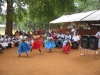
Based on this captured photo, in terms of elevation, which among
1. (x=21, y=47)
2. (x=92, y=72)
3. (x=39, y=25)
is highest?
(x=39, y=25)

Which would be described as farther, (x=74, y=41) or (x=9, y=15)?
(x=9, y=15)

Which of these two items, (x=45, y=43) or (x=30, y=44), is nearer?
(x=45, y=43)

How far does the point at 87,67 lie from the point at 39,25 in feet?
97.5

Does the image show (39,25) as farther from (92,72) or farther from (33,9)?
(92,72)

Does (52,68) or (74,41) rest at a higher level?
(74,41)

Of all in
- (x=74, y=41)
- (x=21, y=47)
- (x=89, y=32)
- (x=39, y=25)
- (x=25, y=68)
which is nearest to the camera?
(x=25, y=68)

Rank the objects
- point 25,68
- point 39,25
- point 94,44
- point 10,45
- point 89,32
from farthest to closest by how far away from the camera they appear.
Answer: point 39,25 → point 89,32 → point 10,45 → point 94,44 → point 25,68

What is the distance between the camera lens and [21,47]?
1072cm

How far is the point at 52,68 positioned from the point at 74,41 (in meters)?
6.65

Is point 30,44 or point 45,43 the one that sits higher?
point 45,43

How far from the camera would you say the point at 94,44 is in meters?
9.65

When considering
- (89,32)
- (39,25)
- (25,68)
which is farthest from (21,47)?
(39,25)

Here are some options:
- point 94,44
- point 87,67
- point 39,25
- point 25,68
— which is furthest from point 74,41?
point 39,25

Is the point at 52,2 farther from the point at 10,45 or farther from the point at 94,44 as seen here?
the point at 94,44
